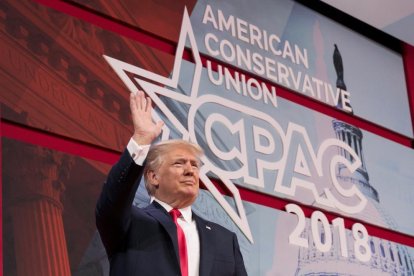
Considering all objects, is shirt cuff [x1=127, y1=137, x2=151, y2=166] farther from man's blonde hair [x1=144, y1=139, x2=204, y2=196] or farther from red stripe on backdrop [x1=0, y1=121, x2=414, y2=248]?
red stripe on backdrop [x1=0, y1=121, x2=414, y2=248]

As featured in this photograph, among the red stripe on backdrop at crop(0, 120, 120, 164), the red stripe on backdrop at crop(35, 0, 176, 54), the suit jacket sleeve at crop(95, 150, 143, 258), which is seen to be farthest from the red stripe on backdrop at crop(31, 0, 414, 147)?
the suit jacket sleeve at crop(95, 150, 143, 258)

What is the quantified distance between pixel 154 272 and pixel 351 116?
2275 millimetres

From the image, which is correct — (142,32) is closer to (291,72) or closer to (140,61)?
(140,61)

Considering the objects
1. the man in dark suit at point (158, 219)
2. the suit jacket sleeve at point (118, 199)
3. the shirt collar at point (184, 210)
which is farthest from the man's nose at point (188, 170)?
the suit jacket sleeve at point (118, 199)

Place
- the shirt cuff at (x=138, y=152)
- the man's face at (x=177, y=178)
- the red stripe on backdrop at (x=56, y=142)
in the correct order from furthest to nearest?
the red stripe on backdrop at (x=56, y=142)
the man's face at (x=177, y=178)
the shirt cuff at (x=138, y=152)

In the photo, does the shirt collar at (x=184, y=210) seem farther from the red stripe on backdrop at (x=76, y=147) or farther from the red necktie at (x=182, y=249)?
the red stripe on backdrop at (x=76, y=147)

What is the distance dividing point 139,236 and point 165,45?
1.38 meters

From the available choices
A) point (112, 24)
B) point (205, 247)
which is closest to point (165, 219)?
point (205, 247)

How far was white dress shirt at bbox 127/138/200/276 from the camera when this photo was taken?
5.91ft

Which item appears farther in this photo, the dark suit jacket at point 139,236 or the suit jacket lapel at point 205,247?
the suit jacket lapel at point 205,247

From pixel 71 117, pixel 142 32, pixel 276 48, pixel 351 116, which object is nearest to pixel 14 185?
pixel 71 117

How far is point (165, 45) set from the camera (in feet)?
10.3

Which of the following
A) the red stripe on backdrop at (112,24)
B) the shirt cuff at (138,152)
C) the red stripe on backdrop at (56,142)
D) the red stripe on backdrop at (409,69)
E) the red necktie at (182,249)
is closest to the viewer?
the shirt cuff at (138,152)

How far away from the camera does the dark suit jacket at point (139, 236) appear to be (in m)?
1.82
